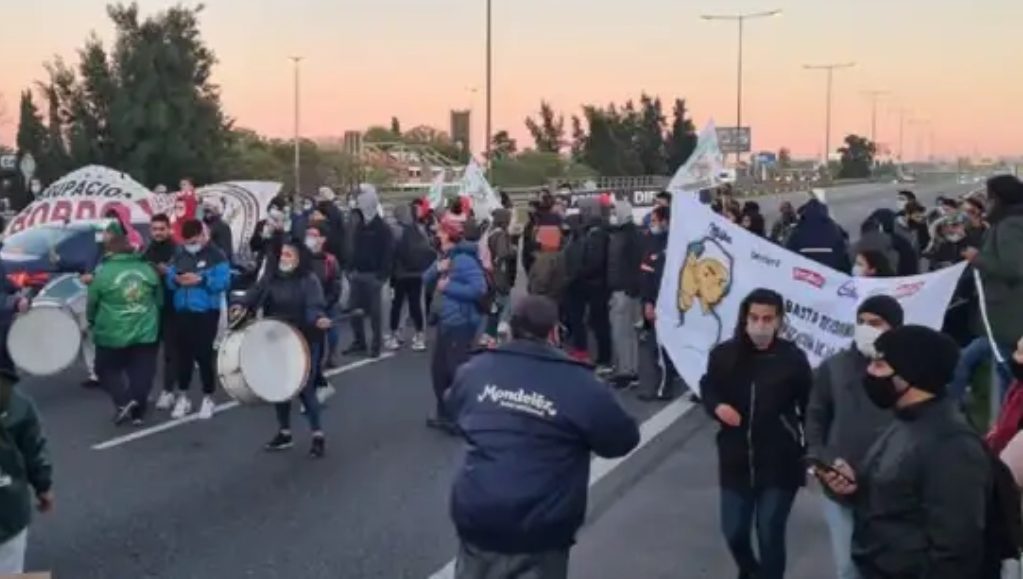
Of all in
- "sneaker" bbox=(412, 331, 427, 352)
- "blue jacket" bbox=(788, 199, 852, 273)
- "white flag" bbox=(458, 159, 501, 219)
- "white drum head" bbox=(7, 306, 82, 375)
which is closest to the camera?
"white drum head" bbox=(7, 306, 82, 375)

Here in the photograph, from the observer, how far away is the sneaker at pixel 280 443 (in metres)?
10.3

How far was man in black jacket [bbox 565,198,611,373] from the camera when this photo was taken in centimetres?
1338

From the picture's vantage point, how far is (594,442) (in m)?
4.79

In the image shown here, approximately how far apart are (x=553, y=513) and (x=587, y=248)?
8713mm

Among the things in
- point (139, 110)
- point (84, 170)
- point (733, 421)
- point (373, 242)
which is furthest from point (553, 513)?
point (139, 110)

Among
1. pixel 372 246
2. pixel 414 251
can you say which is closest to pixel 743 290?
pixel 372 246

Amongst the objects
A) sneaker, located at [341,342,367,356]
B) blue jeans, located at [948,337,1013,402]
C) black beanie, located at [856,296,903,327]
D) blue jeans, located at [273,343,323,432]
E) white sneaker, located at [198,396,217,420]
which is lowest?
sneaker, located at [341,342,367,356]

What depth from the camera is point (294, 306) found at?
33.4ft

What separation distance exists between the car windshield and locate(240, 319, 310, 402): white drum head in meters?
7.79

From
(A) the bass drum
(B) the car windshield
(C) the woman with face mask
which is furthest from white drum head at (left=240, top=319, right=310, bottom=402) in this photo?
(B) the car windshield

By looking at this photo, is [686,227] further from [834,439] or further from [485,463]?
[485,463]

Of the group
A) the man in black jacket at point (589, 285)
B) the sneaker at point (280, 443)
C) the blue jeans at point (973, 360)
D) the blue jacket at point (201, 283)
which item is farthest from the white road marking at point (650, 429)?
the blue jacket at point (201, 283)

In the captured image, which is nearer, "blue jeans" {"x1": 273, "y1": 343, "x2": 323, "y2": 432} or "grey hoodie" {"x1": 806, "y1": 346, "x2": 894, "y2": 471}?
"grey hoodie" {"x1": 806, "y1": 346, "x2": 894, "y2": 471}

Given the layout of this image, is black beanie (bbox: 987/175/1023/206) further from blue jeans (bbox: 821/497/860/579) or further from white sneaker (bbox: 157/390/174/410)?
white sneaker (bbox: 157/390/174/410)
